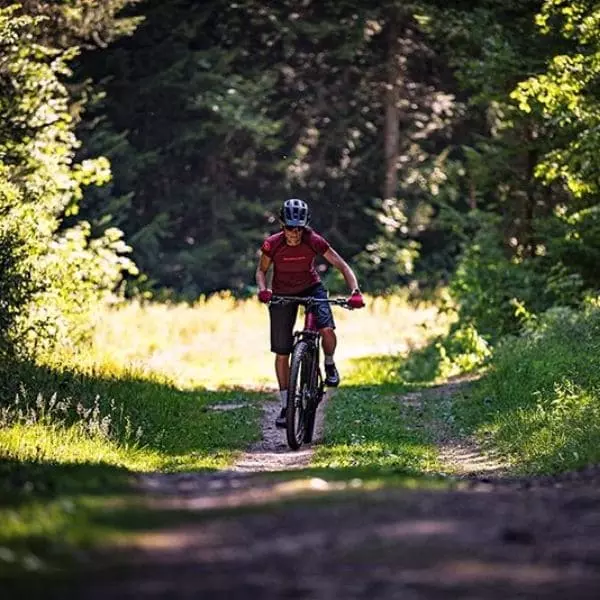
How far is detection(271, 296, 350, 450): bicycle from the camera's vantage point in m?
13.9

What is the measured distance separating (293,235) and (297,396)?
59.0 inches

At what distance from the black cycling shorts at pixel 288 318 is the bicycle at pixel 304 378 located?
0.09 meters

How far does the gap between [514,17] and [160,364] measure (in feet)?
25.0

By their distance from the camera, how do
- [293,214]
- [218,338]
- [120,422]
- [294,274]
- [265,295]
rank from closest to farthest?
[265,295]
[293,214]
[294,274]
[120,422]
[218,338]

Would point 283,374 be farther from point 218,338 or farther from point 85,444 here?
point 218,338

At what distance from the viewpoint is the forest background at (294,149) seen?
18641mm

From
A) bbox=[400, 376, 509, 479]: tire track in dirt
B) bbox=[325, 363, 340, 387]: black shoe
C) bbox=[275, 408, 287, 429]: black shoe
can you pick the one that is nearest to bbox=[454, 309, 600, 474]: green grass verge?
bbox=[400, 376, 509, 479]: tire track in dirt

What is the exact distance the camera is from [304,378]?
1425 cm

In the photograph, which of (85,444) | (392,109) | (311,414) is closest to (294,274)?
(311,414)

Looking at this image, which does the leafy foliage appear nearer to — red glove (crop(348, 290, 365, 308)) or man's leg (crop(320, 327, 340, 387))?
man's leg (crop(320, 327, 340, 387))

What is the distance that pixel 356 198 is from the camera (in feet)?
151

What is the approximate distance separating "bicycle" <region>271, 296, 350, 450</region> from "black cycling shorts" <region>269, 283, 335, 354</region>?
85mm

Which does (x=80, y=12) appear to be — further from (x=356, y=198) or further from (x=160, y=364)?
(x=356, y=198)

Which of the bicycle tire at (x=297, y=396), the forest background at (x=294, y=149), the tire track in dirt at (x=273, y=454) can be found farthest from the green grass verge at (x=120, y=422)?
the forest background at (x=294, y=149)
